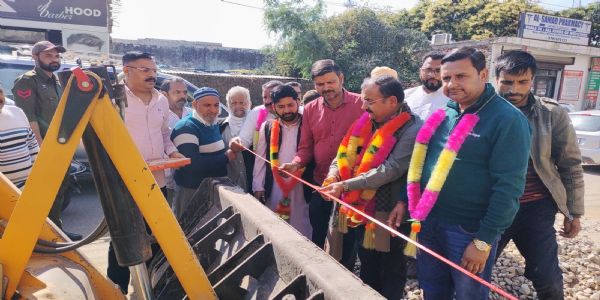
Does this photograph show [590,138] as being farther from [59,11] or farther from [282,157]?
[59,11]

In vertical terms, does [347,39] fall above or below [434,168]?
above

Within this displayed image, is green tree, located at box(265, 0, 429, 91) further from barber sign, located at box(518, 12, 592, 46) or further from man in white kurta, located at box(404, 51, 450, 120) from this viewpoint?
man in white kurta, located at box(404, 51, 450, 120)

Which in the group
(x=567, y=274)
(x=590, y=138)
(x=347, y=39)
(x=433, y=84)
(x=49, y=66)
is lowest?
(x=567, y=274)

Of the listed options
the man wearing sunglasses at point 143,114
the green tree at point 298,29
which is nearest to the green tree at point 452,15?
the green tree at point 298,29

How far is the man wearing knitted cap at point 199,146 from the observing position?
3193 millimetres

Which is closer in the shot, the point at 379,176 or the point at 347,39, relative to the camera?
the point at 379,176

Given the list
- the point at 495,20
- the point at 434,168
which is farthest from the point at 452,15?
the point at 434,168

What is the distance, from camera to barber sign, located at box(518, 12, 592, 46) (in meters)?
16.8

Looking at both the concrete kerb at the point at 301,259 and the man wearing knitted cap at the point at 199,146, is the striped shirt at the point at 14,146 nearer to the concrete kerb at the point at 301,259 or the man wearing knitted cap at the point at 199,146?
the man wearing knitted cap at the point at 199,146

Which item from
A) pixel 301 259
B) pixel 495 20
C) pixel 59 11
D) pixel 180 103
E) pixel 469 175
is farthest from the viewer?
pixel 495 20

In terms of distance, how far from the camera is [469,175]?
2053 mm

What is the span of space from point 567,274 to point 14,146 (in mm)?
4357

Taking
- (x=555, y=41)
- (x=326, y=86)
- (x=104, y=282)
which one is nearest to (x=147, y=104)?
(x=326, y=86)

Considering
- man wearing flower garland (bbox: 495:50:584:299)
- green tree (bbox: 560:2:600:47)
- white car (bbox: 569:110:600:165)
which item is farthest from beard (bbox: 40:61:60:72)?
green tree (bbox: 560:2:600:47)
